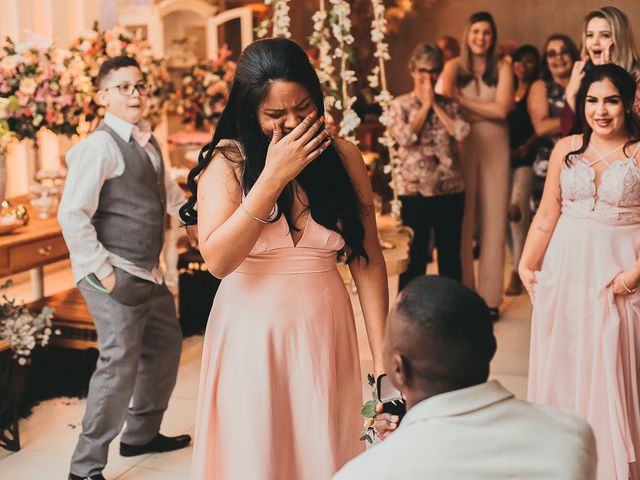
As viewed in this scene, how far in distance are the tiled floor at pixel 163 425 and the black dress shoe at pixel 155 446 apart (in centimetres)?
2

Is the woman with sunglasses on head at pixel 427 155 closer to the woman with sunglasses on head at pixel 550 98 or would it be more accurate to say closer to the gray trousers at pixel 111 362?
the woman with sunglasses on head at pixel 550 98

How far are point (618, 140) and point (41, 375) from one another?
285cm

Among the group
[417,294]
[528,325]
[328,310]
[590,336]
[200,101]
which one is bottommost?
[528,325]

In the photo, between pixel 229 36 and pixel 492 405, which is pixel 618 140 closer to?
pixel 492 405

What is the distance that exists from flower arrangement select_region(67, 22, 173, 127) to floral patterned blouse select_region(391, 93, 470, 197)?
4.54ft

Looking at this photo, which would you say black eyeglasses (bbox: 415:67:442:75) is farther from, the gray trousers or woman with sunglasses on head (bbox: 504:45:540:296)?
the gray trousers

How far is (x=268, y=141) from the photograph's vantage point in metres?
2.13

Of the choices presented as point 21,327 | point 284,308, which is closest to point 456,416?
point 284,308

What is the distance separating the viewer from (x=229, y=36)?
23.0ft

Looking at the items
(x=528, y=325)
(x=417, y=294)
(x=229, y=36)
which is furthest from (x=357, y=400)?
(x=229, y=36)

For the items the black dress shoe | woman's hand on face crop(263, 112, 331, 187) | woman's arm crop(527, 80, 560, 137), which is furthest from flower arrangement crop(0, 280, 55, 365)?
woman's arm crop(527, 80, 560, 137)

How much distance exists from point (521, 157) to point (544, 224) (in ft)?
8.60

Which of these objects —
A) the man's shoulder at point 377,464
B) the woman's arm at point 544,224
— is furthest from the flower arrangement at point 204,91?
the man's shoulder at point 377,464

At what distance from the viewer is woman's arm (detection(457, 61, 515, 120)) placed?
210 inches
